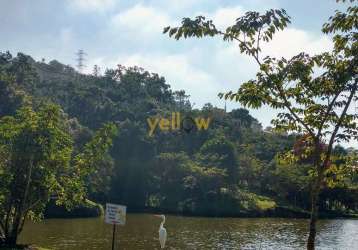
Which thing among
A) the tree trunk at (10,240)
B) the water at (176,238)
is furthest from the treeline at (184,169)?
the tree trunk at (10,240)

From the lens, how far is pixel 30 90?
84.9 metres

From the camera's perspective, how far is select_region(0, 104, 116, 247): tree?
19.8 meters

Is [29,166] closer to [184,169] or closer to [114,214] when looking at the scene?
[114,214]

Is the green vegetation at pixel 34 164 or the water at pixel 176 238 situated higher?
the green vegetation at pixel 34 164

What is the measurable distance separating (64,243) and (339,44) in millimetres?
22623

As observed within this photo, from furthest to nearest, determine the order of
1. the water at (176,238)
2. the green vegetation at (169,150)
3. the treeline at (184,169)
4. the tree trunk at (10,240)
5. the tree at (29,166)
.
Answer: the treeline at (184,169) < the water at (176,238) < the tree at (29,166) < the tree trunk at (10,240) < the green vegetation at (169,150)

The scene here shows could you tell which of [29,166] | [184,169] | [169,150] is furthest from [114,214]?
[169,150]

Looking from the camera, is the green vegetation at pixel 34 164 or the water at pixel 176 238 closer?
the green vegetation at pixel 34 164

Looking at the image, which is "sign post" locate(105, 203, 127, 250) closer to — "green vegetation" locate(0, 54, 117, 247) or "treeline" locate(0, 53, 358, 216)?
"green vegetation" locate(0, 54, 117, 247)

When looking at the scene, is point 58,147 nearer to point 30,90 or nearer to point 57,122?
point 57,122

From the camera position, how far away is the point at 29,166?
65.5 ft

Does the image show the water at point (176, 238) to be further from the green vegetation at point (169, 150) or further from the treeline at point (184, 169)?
the treeline at point (184, 169)

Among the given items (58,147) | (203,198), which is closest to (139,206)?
(203,198)

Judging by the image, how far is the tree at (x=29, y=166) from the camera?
19.8 m
